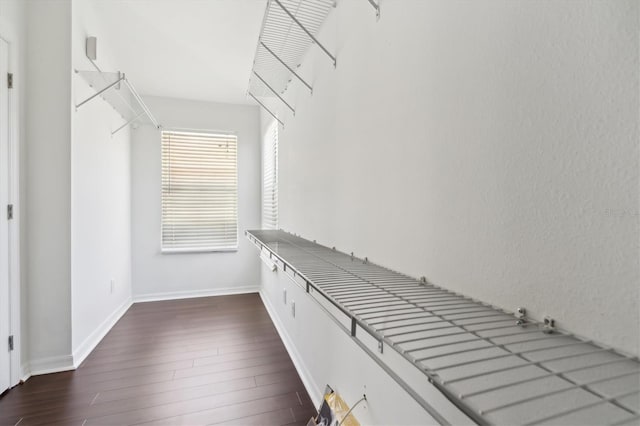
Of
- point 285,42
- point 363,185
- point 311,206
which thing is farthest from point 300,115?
point 363,185


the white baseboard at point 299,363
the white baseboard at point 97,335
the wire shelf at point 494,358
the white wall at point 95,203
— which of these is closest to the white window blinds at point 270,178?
the white baseboard at point 299,363

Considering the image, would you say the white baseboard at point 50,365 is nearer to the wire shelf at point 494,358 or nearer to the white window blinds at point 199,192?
the white window blinds at point 199,192

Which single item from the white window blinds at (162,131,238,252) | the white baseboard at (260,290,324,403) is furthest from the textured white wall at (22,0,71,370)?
the white window blinds at (162,131,238,252)

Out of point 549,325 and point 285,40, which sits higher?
point 285,40

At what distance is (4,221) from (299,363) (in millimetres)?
2079

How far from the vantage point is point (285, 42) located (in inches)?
70.8

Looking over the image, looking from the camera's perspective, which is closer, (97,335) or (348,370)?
(348,370)

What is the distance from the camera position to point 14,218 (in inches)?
73.5

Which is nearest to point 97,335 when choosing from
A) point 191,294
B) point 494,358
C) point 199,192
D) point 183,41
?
point 191,294

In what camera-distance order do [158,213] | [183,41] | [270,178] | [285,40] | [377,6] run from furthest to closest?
[158,213] → [270,178] → [183,41] → [285,40] → [377,6]

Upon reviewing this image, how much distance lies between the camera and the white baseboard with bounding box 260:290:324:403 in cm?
175

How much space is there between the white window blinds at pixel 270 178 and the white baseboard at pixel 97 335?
5.92 feet

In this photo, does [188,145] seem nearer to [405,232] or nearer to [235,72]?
[235,72]

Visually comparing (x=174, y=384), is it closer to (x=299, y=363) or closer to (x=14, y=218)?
(x=299, y=363)
